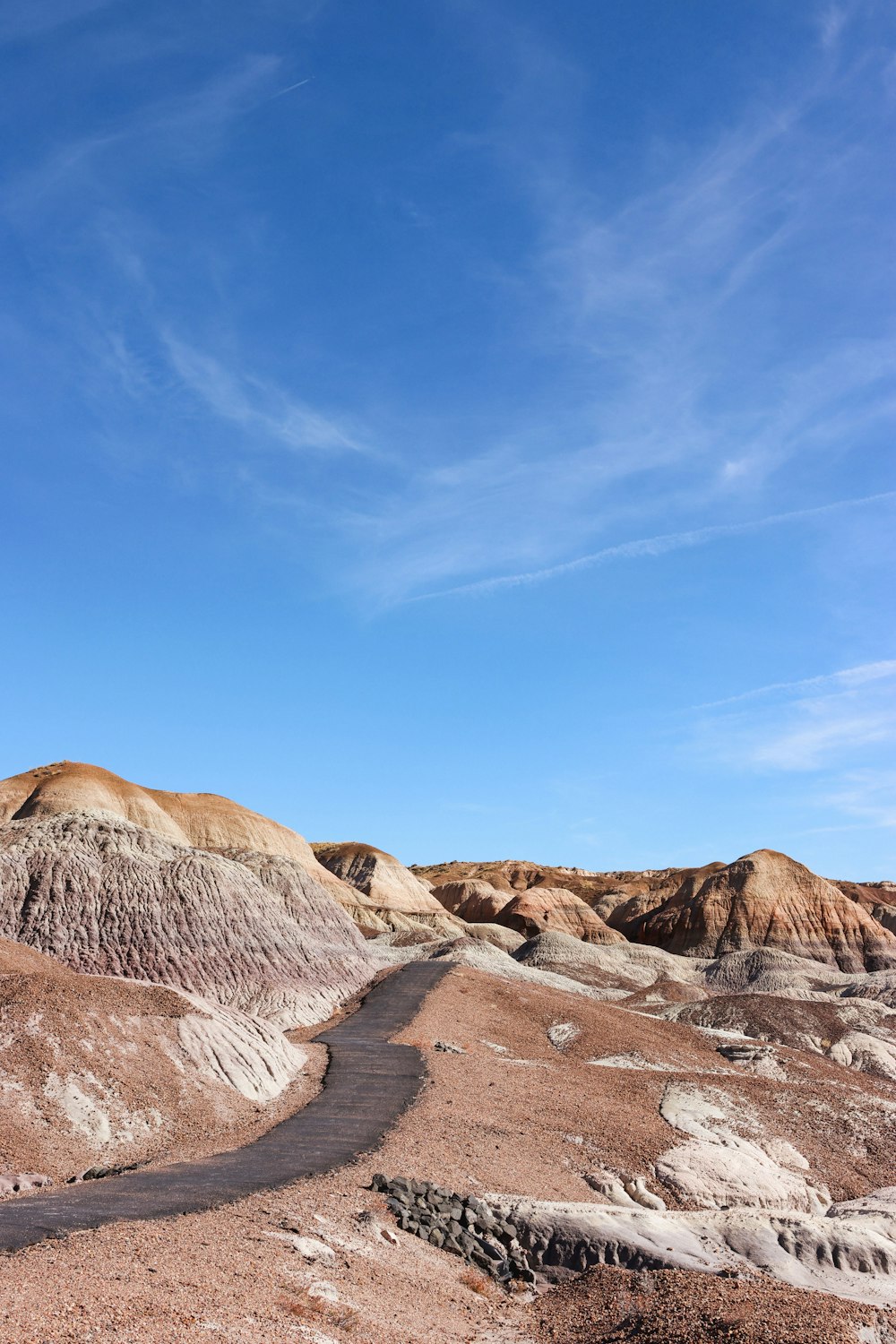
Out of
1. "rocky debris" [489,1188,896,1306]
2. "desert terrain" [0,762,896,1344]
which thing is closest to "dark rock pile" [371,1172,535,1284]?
"desert terrain" [0,762,896,1344]

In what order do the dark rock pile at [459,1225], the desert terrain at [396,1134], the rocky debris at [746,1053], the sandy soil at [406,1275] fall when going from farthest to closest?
the rocky debris at [746,1053] < the dark rock pile at [459,1225] < the desert terrain at [396,1134] < the sandy soil at [406,1275]

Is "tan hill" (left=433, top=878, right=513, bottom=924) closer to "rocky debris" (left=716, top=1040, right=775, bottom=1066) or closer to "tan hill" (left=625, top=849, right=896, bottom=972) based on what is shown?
"tan hill" (left=625, top=849, right=896, bottom=972)

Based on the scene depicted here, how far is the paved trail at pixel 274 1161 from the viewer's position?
35.6 ft

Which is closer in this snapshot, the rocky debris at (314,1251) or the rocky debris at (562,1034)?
the rocky debris at (314,1251)

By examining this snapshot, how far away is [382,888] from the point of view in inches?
4011

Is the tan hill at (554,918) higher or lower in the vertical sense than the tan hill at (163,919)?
higher

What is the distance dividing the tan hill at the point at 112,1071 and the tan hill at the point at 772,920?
2828 inches

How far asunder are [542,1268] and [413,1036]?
49.6 ft

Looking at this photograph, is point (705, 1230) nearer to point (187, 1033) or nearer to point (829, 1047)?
point (187, 1033)

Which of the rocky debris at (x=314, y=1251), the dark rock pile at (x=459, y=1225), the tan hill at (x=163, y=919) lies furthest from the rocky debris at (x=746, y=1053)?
the rocky debris at (x=314, y=1251)

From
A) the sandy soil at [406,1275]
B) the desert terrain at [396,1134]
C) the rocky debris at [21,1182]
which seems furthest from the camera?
the rocky debris at [21,1182]

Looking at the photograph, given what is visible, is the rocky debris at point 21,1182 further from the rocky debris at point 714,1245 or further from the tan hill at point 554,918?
the tan hill at point 554,918

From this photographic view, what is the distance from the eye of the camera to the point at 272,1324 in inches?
341

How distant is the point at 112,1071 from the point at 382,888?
85.8 metres
